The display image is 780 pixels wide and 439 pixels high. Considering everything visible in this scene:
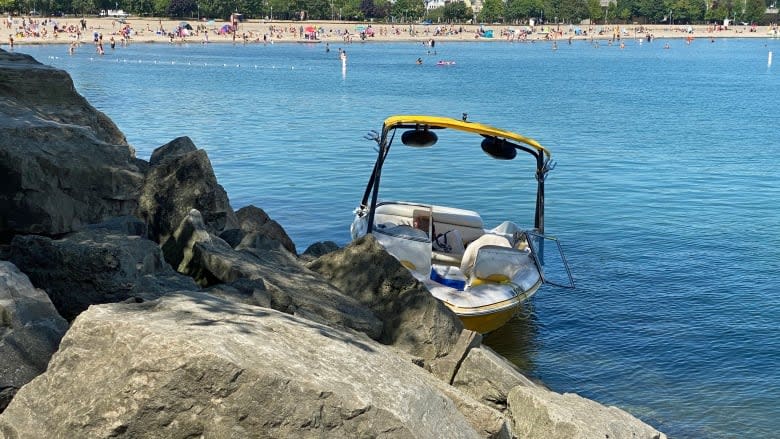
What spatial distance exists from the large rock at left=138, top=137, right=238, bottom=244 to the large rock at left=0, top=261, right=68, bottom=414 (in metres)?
5.52

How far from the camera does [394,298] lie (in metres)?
10.1

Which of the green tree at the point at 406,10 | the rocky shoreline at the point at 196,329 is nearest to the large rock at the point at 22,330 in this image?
the rocky shoreline at the point at 196,329

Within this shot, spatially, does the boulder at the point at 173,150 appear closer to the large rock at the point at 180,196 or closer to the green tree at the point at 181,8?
the large rock at the point at 180,196

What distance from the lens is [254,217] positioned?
1587 cm

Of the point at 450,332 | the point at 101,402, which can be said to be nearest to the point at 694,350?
the point at 450,332

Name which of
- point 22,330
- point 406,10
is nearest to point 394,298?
point 22,330

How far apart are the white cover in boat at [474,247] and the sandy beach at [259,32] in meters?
84.7

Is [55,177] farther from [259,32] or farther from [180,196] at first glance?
[259,32]

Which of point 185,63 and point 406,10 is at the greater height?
point 406,10

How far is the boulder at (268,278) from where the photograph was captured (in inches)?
333

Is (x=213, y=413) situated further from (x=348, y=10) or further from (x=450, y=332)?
(x=348, y=10)


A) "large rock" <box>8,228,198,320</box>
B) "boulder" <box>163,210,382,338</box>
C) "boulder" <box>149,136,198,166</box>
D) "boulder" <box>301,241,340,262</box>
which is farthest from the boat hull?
"large rock" <box>8,228,198,320</box>

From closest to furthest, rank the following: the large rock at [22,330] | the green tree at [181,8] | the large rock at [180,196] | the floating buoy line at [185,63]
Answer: the large rock at [22,330] → the large rock at [180,196] → the floating buoy line at [185,63] → the green tree at [181,8]

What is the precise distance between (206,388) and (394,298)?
15.5 ft
